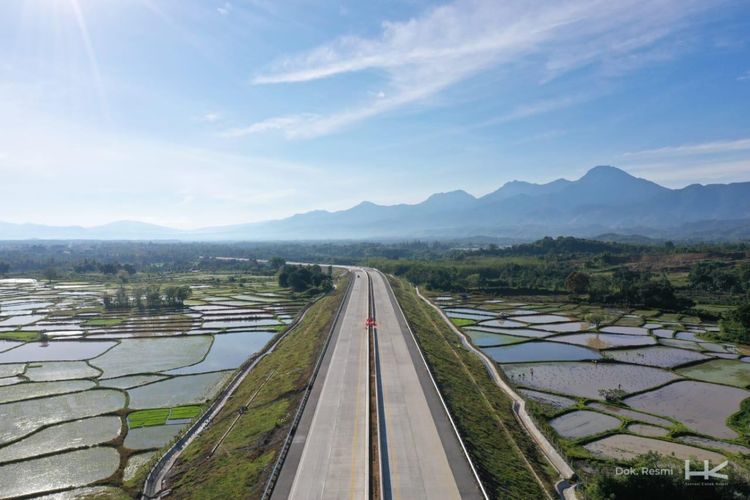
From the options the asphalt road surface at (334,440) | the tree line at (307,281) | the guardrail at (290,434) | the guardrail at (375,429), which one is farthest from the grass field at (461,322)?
the tree line at (307,281)

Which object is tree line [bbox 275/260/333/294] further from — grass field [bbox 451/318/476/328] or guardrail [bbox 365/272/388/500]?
guardrail [bbox 365/272/388/500]

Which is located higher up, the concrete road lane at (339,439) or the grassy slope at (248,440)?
the concrete road lane at (339,439)

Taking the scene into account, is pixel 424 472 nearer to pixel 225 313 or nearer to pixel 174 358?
pixel 174 358

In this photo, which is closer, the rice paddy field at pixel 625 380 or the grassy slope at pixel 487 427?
the grassy slope at pixel 487 427

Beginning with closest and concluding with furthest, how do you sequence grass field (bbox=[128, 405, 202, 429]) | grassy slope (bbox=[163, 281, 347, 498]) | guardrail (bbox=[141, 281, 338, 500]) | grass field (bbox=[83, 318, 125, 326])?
grassy slope (bbox=[163, 281, 347, 498]) < guardrail (bbox=[141, 281, 338, 500]) < grass field (bbox=[128, 405, 202, 429]) < grass field (bbox=[83, 318, 125, 326])

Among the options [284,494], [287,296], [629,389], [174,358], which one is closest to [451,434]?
[284,494]

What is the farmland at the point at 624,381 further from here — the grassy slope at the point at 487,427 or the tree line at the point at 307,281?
the tree line at the point at 307,281

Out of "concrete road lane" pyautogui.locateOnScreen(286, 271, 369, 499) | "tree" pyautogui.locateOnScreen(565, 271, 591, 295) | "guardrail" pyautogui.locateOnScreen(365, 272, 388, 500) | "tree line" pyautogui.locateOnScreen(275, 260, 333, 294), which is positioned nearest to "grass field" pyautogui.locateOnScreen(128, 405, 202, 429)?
"concrete road lane" pyautogui.locateOnScreen(286, 271, 369, 499)
